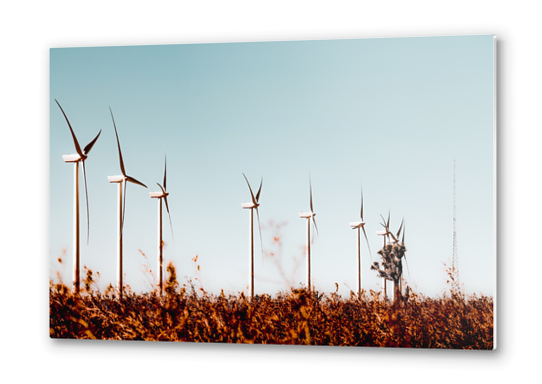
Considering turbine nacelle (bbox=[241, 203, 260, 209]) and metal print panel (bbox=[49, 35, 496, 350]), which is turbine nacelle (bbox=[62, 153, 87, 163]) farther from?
turbine nacelle (bbox=[241, 203, 260, 209])

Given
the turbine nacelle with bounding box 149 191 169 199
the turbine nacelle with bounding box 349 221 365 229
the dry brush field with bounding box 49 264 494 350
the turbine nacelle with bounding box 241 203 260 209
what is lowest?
the dry brush field with bounding box 49 264 494 350

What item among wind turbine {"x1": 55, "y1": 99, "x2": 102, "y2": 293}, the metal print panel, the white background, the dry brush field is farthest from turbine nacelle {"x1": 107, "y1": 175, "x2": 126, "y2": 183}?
the dry brush field

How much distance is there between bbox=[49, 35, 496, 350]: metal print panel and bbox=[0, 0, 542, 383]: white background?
111 millimetres

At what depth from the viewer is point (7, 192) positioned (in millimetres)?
4422

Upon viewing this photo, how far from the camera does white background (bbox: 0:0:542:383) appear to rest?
12.9 feet

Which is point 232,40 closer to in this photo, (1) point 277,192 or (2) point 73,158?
(1) point 277,192

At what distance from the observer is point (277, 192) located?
4168 mm

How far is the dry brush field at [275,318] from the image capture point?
399 centimetres

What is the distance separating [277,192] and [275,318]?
38.5 inches

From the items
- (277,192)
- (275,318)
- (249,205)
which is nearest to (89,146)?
(249,205)

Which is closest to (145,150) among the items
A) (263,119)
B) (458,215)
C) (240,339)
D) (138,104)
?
(138,104)

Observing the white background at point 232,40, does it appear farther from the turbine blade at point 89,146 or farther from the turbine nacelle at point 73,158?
the turbine blade at point 89,146

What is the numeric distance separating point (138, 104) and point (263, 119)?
3.36 feet

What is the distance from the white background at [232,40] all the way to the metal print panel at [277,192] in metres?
0.11
